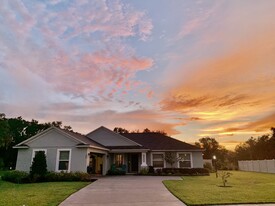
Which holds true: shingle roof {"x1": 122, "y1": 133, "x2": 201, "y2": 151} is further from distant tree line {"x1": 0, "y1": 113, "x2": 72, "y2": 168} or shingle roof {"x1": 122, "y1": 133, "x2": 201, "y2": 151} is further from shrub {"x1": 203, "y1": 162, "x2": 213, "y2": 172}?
distant tree line {"x1": 0, "y1": 113, "x2": 72, "y2": 168}

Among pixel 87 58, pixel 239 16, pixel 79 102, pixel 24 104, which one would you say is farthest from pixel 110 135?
pixel 239 16

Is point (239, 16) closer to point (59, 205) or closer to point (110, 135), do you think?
point (59, 205)

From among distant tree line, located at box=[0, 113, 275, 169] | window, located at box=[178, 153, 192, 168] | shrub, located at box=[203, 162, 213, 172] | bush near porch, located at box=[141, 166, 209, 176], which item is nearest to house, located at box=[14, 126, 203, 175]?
window, located at box=[178, 153, 192, 168]

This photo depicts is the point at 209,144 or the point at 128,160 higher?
the point at 209,144

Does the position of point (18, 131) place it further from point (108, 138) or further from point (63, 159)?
point (63, 159)

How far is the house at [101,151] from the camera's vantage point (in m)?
21.9

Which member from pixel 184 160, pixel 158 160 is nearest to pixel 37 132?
pixel 158 160

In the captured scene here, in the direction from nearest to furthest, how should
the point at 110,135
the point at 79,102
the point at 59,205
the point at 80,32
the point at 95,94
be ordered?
the point at 59,205
the point at 80,32
the point at 95,94
the point at 79,102
the point at 110,135

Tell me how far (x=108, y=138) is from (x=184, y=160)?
372 inches

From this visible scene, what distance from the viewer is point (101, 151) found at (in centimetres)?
2559

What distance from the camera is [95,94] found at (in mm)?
21641

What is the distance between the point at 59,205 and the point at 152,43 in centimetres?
1122

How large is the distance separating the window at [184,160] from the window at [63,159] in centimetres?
1316

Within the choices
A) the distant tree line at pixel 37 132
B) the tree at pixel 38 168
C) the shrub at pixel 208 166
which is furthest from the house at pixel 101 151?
the shrub at pixel 208 166
